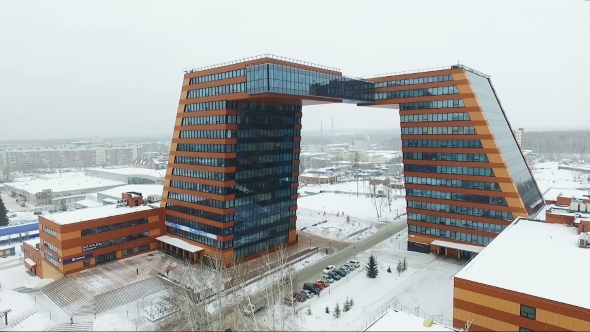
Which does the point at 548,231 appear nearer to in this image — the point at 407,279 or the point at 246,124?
the point at 407,279

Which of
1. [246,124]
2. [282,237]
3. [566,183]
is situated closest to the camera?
[246,124]

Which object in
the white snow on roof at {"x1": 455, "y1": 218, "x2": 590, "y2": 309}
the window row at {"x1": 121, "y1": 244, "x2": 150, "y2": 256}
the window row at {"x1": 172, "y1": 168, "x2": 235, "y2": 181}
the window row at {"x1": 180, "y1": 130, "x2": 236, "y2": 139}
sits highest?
the window row at {"x1": 180, "y1": 130, "x2": 236, "y2": 139}

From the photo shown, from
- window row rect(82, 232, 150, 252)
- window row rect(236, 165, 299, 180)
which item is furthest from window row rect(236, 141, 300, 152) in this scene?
window row rect(82, 232, 150, 252)

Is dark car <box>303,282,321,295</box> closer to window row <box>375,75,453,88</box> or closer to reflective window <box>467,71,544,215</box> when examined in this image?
reflective window <box>467,71,544,215</box>

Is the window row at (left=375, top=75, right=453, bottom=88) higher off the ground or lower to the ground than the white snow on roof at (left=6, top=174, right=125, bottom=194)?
higher

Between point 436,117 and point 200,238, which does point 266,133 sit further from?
point 436,117

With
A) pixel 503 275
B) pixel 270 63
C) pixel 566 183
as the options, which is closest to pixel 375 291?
pixel 503 275

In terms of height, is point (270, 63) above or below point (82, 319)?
above

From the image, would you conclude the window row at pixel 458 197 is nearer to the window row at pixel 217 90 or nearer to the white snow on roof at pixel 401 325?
the window row at pixel 217 90
